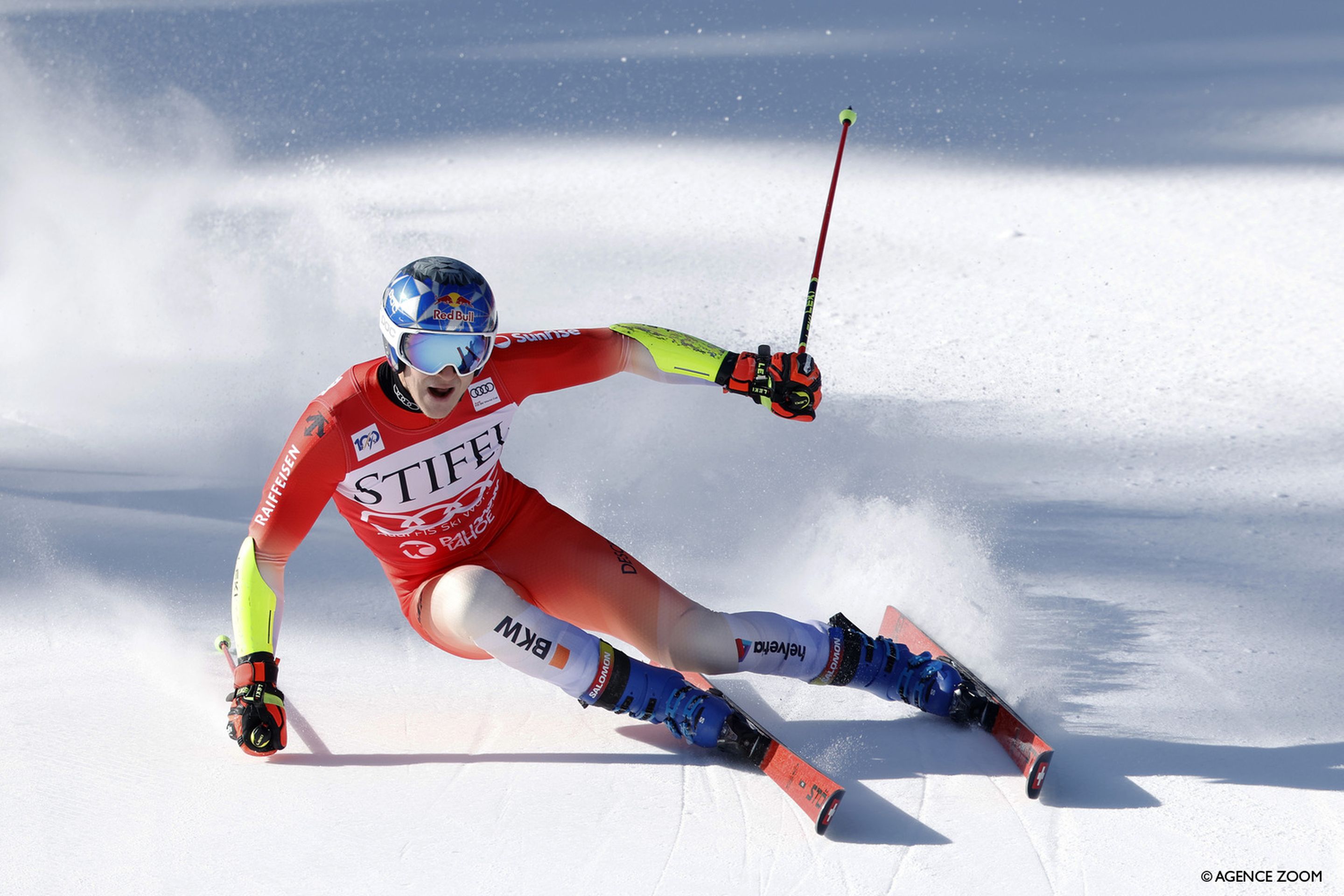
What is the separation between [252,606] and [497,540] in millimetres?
577

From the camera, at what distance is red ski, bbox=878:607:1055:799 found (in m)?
2.41

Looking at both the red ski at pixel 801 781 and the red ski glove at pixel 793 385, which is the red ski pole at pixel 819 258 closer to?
the red ski glove at pixel 793 385

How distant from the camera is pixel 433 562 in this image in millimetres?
2705

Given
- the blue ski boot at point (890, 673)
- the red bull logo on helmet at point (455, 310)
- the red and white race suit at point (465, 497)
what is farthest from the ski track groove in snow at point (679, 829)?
the red bull logo on helmet at point (455, 310)

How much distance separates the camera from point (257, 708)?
2.44 m

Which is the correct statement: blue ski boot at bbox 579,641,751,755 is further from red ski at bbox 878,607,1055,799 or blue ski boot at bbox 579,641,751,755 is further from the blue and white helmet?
the blue and white helmet

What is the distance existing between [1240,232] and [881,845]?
5427mm

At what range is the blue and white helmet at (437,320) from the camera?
238 cm

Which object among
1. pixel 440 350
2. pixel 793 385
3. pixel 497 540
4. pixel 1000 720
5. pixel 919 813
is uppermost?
pixel 793 385

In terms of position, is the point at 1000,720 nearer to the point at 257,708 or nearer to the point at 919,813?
the point at 919,813

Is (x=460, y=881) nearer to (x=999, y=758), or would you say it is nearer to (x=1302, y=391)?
(x=999, y=758)

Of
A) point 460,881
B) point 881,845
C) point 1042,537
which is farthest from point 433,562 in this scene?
point 1042,537
